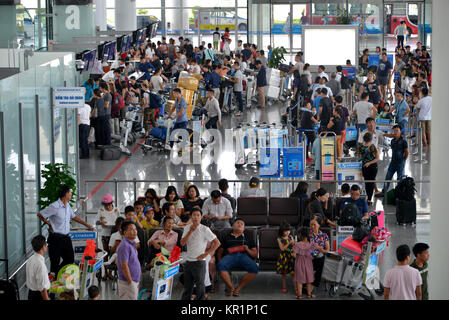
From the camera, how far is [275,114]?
2456 centimetres

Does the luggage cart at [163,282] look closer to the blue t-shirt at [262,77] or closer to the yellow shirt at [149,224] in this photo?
the yellow shirt at [149,224]

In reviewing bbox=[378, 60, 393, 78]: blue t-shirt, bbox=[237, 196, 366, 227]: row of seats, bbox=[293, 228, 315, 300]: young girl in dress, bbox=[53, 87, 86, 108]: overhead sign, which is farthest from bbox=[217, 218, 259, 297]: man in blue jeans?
bbox=[378, 60, 393, 78]: blue t-shirt

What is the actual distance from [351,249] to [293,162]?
4414 millimetres

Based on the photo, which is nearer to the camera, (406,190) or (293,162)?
(406,190)

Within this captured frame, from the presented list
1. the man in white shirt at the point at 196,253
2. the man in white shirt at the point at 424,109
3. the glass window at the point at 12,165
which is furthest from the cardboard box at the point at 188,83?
the man in white shirt at the point at 196,253

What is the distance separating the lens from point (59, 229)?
10477 millimetres

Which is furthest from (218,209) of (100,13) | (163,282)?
(100,13)

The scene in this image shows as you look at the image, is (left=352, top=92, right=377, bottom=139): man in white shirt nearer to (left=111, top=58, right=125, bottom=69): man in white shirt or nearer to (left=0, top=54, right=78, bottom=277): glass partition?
(left=0, top=54, right=78, bottom=277): glass partition

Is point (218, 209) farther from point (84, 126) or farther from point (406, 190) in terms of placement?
point (84, 126)

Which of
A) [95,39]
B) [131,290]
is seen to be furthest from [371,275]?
[95,39]

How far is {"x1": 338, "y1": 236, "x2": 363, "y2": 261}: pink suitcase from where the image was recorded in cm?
1007

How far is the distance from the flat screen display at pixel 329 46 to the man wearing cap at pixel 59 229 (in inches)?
702

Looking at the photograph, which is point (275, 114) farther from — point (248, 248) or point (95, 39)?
point (248, 248)

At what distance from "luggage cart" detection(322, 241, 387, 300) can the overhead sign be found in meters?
5.36
